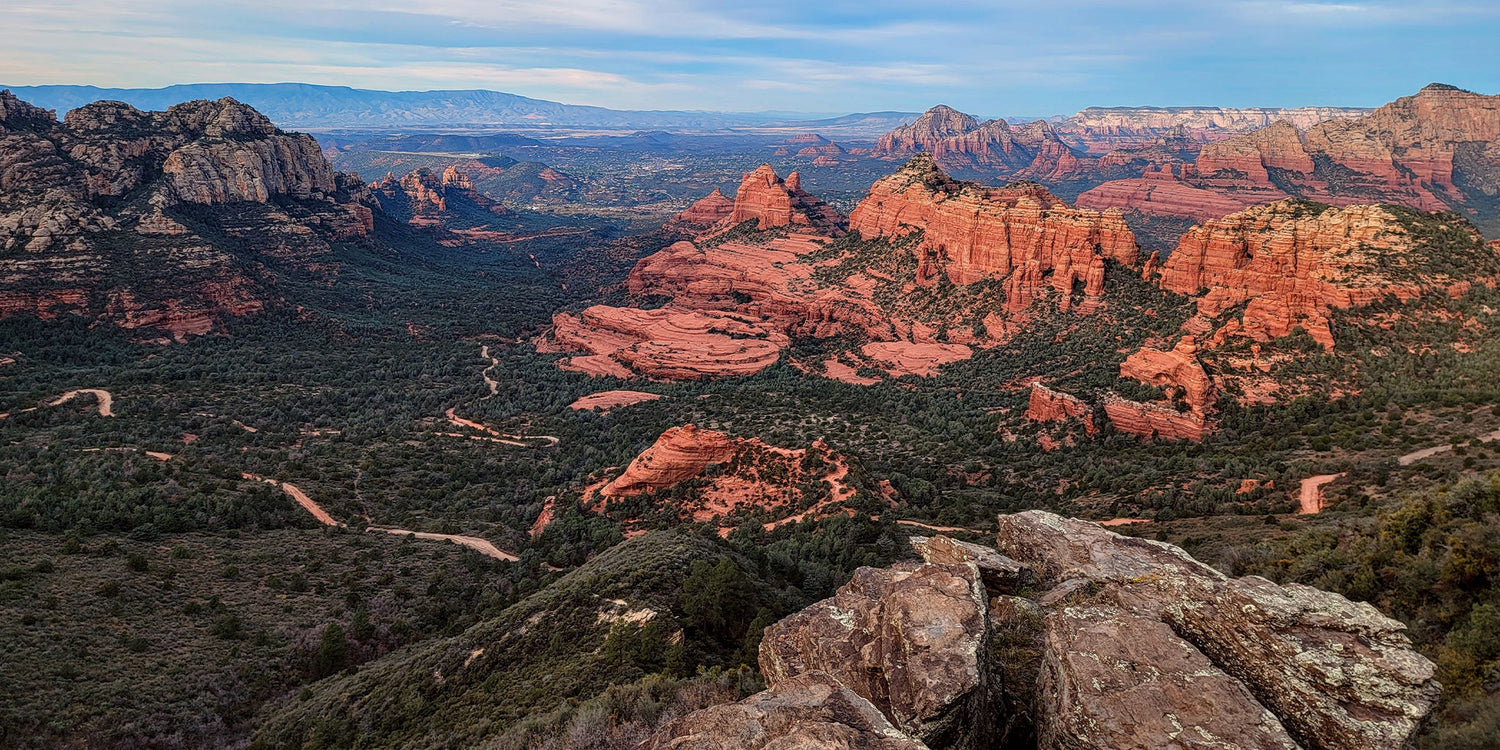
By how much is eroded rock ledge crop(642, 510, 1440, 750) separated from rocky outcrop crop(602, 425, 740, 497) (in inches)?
1238

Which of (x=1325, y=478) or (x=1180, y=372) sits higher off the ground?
(x=1180, y=372)

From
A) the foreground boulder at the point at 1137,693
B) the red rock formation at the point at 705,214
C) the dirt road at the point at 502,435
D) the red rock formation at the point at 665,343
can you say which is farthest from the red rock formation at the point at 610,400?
the red rock formation at the point at 705,214

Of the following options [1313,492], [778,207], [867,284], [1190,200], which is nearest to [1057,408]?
[1313,492]

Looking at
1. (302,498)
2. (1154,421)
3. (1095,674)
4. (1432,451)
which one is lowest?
(302,498)

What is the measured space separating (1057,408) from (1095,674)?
43502 millimetres

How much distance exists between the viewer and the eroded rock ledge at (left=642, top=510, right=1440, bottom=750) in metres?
9.51

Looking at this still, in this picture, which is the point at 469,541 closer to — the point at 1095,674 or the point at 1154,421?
the point at 1095,674

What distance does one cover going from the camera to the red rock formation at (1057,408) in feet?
157

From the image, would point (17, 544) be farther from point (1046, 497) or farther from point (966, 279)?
point (966, 279)

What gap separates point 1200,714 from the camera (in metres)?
9.45

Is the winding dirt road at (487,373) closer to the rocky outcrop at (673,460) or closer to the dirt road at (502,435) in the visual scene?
the dirt road at (502,435)

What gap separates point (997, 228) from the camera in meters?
81.2

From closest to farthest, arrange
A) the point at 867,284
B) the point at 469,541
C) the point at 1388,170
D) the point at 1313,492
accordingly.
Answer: the point at 1313,492 < the point at 469,541 < the point at 867,284 < the point at 1388,170

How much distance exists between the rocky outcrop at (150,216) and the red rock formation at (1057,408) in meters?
92.0
